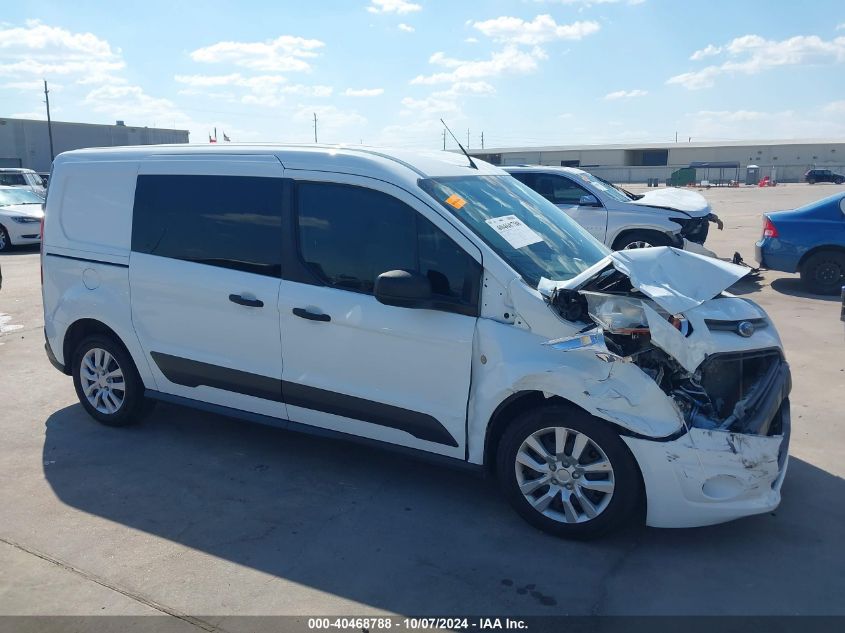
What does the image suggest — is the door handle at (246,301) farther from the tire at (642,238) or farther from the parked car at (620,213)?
the tire at (642,238)

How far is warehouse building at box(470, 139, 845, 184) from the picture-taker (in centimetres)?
7619

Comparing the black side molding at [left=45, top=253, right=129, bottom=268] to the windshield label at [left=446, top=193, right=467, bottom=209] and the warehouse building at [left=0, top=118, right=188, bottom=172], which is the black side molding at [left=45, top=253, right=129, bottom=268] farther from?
the warehouse building at [left=0, top=118, right=188, bottom=172]

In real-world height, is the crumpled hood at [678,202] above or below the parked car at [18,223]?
above

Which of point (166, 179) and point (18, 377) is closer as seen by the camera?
point (166, 179)

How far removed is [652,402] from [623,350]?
0.96 feet

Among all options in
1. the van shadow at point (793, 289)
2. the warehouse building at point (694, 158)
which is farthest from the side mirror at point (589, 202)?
the warehouse building at point (694, 158)

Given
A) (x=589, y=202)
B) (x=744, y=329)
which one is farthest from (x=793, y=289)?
(x=744, y=329)

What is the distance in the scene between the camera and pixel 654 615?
332cm

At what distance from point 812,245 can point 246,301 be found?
9.04 meters

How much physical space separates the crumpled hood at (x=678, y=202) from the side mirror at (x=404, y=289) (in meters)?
8.46

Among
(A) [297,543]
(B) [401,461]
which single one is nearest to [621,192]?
(B) [401,461]

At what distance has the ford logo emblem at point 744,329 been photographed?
13.1ft

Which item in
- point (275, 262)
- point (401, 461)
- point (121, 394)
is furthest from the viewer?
point (121, 394)

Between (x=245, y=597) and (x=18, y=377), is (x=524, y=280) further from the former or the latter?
(x=18, y=377)
